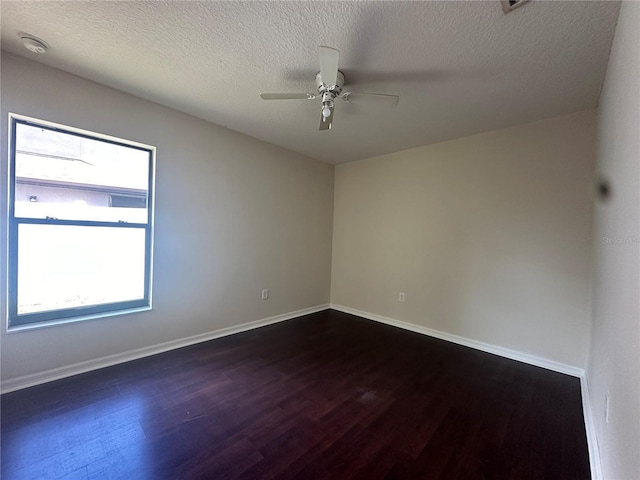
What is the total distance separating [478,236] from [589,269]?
99 centimetres

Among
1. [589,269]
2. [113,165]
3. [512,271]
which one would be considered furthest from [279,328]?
[589,269]

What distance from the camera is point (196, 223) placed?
3.05m

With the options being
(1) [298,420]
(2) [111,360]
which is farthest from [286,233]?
(1) [298,420]

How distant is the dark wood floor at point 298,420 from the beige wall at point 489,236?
529 millimetres

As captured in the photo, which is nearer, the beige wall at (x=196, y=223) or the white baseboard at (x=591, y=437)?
the white baseboard at (x=591, y=437)

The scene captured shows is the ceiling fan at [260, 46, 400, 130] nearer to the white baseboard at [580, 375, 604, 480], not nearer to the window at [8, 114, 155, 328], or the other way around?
A: the window at [8, 114, 155, 328]

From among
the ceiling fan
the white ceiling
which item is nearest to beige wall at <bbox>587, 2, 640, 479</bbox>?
the white ceiling

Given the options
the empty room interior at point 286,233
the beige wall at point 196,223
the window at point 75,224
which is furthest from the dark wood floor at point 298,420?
the window at point 75,224

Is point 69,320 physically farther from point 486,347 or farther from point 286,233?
point 486,347

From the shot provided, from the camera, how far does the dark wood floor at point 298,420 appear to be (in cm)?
148

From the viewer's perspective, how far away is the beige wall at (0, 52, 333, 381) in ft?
7.02

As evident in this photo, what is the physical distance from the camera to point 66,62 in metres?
2.06

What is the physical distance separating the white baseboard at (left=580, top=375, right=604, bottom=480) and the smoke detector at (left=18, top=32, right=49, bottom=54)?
14.0ft

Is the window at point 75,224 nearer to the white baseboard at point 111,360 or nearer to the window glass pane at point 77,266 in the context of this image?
the window glass pane at point 77,266
